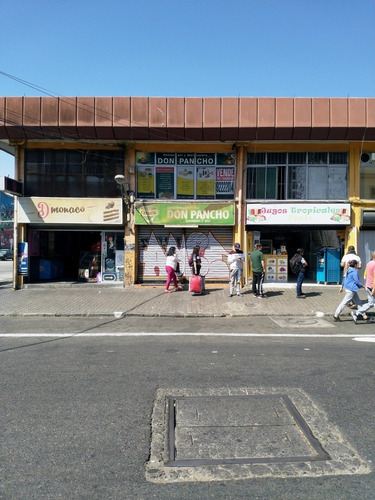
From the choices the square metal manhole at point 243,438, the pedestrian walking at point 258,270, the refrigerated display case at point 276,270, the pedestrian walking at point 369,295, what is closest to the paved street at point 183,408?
the square metal manhole at point 243,438

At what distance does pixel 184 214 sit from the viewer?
1436cm

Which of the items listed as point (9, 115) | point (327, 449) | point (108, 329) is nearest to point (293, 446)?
point (327, 449)

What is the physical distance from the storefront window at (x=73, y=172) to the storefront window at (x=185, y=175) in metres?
0.98

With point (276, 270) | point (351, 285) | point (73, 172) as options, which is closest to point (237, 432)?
point (351, 285)

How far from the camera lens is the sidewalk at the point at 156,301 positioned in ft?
35.3

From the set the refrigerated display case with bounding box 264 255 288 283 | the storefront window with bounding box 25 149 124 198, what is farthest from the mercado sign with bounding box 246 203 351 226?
the storefront window with bounding box 25 149 124 198

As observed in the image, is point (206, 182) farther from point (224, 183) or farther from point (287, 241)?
point (287, 241)

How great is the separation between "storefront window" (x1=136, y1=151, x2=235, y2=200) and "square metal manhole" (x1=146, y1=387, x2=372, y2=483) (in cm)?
1057

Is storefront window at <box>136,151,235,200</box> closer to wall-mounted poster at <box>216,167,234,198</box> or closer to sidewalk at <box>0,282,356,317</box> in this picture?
wall-mounted poster at <box>216,167,234,198</box>

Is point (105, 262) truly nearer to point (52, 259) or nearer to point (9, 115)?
point (52, 259)

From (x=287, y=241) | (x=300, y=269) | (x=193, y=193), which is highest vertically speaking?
(x=193, y=193)

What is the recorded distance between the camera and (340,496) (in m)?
2.82

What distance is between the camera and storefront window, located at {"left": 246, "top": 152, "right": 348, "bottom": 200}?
14.5 meters

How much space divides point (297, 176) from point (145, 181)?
571 cm
